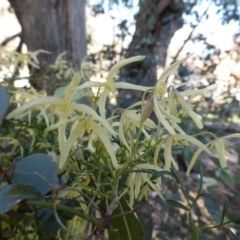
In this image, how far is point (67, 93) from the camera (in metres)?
0.24

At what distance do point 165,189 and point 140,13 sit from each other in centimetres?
39

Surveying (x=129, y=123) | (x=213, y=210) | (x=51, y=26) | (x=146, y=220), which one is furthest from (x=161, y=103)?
(x=51, y=26)

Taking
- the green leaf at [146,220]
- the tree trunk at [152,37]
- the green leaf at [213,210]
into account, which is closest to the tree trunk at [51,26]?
the tree trunk at [152,37]

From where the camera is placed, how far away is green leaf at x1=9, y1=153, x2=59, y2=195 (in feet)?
0.89

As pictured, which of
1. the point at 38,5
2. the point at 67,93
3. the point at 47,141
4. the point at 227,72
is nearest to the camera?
the point at 67,93

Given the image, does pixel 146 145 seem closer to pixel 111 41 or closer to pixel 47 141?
pixel 47 141

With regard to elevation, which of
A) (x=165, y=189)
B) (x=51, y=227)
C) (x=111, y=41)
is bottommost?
(x=165, y=189)

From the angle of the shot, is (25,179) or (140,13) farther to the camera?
(140,13)

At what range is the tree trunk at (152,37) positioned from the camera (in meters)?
0.91

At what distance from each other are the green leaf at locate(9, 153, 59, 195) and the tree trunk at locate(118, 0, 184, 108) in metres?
0.60

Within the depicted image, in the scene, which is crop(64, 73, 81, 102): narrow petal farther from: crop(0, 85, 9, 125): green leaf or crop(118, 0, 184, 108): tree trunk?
crop(118, 0, 184, 108): tree trunk

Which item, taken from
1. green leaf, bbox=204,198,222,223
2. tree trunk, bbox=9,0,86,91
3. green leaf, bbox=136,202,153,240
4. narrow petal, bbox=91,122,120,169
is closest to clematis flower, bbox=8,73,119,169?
narrow petal, bbox=91,122,120,169

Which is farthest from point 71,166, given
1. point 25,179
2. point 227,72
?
point 227,72

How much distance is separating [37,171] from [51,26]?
584 millimetres
